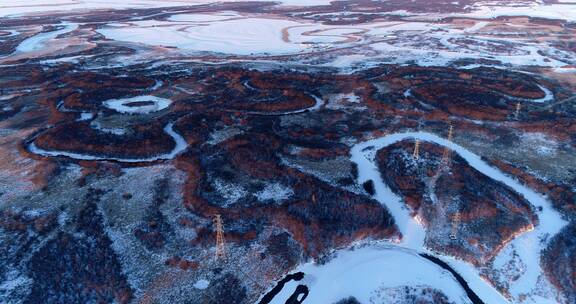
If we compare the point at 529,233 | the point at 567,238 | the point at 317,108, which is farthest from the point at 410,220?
the point at 317,108

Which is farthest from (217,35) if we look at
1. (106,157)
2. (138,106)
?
(106,157)

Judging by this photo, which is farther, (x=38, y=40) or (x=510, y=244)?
(x=38, y=40)

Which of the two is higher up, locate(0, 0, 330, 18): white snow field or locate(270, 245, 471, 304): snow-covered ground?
locate(0, 0, 330, 18): white snow field

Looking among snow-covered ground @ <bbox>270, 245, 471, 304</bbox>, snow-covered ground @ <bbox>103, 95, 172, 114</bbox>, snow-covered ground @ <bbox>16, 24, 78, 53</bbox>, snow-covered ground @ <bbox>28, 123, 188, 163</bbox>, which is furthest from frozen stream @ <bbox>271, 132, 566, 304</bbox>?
snow-covered ground @ <bbox>16, 24, 78, 53</bbox>

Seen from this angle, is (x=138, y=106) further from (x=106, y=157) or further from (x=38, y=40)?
(x=38, y=40)

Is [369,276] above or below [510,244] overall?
below

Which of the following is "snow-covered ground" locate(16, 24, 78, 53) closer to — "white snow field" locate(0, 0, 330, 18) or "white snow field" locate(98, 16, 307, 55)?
"white snow field" locate(98, 16, 307, 55)

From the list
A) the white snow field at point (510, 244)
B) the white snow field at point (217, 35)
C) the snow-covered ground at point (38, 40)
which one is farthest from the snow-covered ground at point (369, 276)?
the snow-covered ground at point (38, 40)

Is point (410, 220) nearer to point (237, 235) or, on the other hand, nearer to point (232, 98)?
point (237, 235)

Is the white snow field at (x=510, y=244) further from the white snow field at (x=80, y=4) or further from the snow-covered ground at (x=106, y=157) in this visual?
the white snow field at (x=80, y=4)

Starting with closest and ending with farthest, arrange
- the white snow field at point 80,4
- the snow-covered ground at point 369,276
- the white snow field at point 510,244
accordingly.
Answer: the snow-covered ground at point 369,276 → the white snow field at point 510,244 → the white snow field at point 80,4

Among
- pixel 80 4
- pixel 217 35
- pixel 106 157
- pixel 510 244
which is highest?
pixel 80 4

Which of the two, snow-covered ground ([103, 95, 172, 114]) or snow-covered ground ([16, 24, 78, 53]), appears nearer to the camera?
snow-covered ground ([103, 95, 172, 114])
